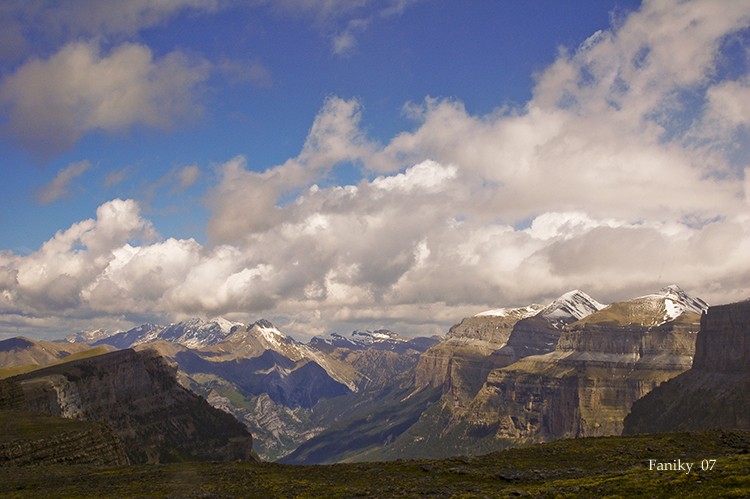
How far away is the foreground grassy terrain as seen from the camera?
5222 cm

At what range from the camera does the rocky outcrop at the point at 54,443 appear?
343 ft

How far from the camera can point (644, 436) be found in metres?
90.8

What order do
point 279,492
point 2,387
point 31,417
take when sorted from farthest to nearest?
point 2,387
point 31,417
point 279,492

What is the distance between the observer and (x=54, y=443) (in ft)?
362


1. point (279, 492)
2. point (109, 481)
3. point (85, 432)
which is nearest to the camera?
point (279, 492)

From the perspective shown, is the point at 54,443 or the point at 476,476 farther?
the point at 54,443

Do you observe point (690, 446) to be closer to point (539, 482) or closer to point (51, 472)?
point (539, 482)

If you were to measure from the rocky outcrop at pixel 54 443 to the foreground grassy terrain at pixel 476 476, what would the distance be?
1762 centimetres

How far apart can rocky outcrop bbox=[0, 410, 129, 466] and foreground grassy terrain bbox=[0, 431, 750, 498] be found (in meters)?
17.6

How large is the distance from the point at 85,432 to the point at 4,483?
46390 mm

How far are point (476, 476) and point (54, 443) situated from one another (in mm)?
82207

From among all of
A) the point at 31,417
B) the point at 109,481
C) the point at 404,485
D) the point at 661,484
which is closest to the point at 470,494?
the point at 404,485

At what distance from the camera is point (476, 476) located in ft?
221

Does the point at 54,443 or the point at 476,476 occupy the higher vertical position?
the point at 476,476
